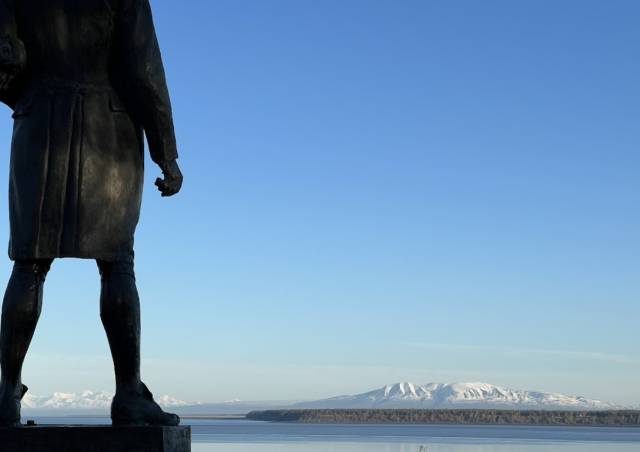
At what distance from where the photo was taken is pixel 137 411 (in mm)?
6406

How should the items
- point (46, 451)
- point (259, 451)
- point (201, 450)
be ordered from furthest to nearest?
point (259, 451) → point (201, 450) → point (46, 451)

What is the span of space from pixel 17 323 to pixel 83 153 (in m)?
0.96

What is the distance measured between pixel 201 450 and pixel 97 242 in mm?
47993

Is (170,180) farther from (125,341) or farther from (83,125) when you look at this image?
(125,341)

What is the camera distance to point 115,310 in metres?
6.41

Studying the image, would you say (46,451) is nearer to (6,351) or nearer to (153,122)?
(6,351)

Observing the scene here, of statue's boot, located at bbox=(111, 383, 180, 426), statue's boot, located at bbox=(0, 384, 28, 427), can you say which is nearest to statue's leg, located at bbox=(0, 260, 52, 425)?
statue's boot, located at bbox=(0, 384, 28, 427)

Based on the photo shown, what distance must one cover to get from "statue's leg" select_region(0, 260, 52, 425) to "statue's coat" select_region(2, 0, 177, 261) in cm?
12

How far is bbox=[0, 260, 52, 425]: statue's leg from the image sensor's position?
630 centimetres

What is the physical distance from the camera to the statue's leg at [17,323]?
20.7ft

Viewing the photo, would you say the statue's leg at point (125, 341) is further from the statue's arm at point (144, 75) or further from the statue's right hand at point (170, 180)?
the statue's arm at point (144, 75)

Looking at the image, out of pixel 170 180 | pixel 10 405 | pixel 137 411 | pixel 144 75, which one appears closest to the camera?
pixel 10 405

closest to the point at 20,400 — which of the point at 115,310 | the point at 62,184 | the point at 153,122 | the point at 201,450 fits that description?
the point at 115,310

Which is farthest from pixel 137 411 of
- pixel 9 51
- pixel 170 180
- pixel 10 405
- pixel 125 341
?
pixel 9 51
